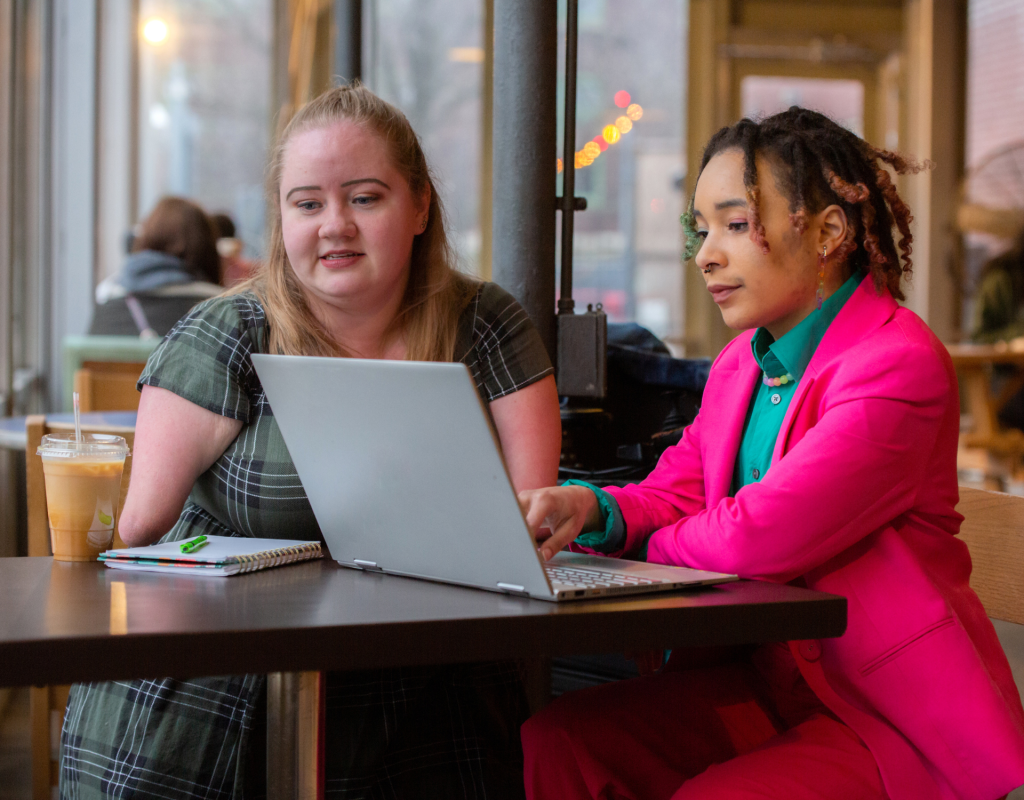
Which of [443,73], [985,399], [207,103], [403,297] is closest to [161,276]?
[207,103]

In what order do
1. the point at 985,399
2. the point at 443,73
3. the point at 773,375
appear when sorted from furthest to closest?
1. the point at 443,73
2. the point at 985,399
3. the point at 773,375

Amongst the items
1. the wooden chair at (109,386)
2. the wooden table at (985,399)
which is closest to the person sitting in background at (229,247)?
the wooden chair at (109,386)

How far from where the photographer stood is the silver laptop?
94 cm

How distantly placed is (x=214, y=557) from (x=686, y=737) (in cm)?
58

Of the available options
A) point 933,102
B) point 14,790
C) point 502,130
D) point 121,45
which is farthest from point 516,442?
point 933,102

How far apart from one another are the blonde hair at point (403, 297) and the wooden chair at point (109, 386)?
1.57m

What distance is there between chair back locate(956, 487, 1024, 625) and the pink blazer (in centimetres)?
16

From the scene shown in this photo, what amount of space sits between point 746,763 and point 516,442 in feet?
1.86

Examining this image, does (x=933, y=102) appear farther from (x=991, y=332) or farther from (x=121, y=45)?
(x=121, y=45)

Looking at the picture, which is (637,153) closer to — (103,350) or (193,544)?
(103,350)

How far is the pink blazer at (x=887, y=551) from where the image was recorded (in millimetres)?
1081

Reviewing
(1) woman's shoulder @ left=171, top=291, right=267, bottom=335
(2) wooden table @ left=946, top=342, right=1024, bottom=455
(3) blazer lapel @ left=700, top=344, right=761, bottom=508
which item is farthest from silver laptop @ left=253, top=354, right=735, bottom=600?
(2) wooden table @ left=946, top=342, right=1024, bottom=455

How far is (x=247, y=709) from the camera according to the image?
1277mm

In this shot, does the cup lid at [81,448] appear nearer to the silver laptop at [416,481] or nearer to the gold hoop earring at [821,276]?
the silver laptop at [416,481]
